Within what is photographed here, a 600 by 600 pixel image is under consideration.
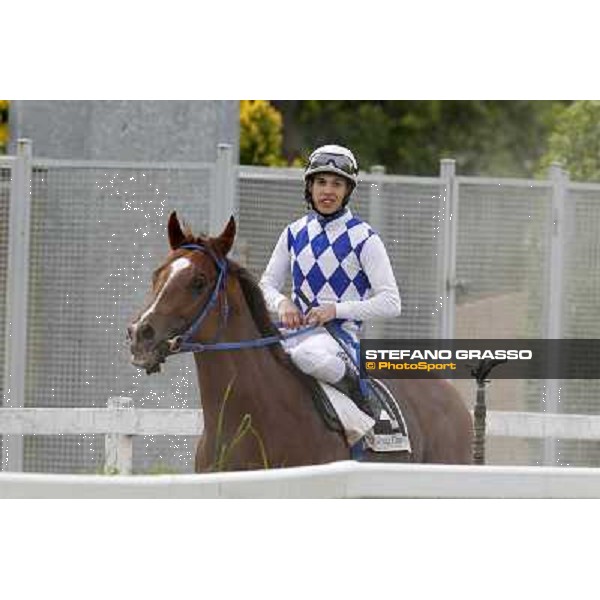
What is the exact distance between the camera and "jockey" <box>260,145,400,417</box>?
8.02 m

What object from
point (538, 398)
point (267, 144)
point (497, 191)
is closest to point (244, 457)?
point (538, 398)

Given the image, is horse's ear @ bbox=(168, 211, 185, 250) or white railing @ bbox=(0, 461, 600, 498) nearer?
white railing @ bbox=(0, 461, 600, 498)

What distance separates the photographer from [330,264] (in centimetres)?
805

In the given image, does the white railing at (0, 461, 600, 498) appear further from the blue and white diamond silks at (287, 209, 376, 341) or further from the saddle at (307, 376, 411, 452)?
the blue and white diamond silks at (287, 209, 376, 341)

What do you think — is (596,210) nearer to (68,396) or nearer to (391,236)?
(391,236)

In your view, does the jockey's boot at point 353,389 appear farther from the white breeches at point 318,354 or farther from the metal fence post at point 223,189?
the metal fence post at point 223,189

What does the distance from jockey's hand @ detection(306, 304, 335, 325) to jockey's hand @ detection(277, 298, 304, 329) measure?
37mm

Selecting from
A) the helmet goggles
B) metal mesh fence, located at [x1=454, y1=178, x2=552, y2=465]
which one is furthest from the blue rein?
metal mesh fence, located at [x1=454, y1=178, x2=552, y2=465]

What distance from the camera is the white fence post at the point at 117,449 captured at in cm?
864

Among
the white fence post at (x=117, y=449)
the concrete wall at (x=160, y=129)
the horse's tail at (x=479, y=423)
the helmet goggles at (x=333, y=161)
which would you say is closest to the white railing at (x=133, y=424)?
the white fence post at (x=117, y=449)

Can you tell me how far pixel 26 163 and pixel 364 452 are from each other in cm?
356

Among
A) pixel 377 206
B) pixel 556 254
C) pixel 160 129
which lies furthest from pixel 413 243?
pixel 160 129

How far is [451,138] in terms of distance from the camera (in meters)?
27.0

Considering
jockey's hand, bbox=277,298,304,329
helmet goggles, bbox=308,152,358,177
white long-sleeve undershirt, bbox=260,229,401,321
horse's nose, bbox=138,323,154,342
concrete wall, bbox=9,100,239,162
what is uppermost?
concrete wall, bbox=9,100,239,162
